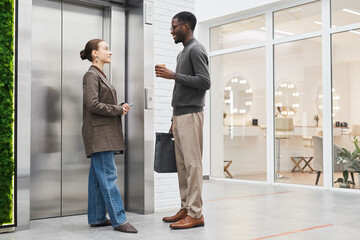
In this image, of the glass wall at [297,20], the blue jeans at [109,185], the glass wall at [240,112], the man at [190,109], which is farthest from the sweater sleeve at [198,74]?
the glass wall at [240,112]

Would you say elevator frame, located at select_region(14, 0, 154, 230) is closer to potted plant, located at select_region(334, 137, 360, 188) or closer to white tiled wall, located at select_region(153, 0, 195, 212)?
white tiled wall, located at select_region(153, 0, 195, 212)

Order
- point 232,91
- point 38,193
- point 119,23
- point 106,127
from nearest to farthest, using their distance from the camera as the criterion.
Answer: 1. point 106,127
2. point 38,193
3. point 119,23
4. point 232,91

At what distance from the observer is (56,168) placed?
4.13 metres

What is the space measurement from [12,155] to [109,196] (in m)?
0.80

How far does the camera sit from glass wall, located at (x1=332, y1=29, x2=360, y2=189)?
260 inches

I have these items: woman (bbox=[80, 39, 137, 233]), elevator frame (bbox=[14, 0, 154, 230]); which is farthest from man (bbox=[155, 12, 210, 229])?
elevator frame (bbox=[14, 0, 154, 230])

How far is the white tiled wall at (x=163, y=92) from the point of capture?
14.5 feet

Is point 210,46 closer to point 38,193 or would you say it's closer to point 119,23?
point 119,23

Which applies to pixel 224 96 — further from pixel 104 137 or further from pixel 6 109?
pixel 6 109

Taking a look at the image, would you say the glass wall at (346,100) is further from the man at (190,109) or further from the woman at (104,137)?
the woman at (104,137)

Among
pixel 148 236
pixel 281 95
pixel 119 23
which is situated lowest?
pixel 148 236

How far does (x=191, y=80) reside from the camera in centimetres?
351

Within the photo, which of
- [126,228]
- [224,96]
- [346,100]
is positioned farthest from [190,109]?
[224,96]

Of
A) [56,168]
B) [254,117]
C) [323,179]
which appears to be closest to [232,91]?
[254,117]
